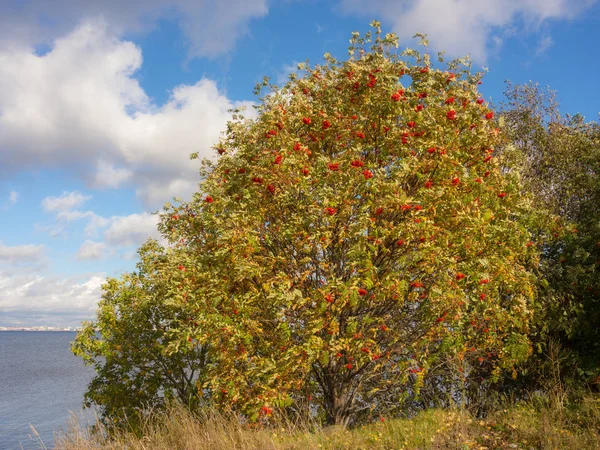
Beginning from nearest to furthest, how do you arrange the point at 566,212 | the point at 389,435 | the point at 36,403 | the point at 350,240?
the point at 389,435 < the point at 350,240 < the point at 566,212 < the point at 36,403

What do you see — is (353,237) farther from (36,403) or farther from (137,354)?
(36,403)

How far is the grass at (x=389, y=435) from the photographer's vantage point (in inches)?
318

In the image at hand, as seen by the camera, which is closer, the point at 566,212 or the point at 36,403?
the point at 566,212

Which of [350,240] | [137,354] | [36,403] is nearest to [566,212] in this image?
[350,240]

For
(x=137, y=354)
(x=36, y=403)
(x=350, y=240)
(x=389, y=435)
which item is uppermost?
(x=350, y=240)

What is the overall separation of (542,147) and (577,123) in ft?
8.54

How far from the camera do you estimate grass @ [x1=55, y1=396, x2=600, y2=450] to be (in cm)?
809

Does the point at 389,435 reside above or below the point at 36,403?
above

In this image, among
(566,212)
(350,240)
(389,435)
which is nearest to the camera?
(389,435)

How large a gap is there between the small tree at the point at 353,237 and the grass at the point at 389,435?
2.00 feet

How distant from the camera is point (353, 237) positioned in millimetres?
9055

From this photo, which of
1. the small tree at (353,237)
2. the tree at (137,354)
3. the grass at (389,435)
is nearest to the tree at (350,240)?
the small tree at (353,237)

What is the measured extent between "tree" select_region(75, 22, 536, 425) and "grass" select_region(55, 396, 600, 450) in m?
0.63

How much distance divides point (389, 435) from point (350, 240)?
12.5 feet
